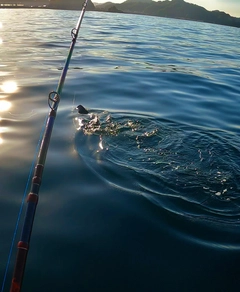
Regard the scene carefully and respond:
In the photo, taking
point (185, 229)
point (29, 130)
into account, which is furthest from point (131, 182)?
point (29, 130)

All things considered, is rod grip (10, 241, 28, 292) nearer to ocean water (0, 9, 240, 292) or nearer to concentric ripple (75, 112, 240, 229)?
ocean water (0, 9, 240, 292)

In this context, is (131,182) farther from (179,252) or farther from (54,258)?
(54,258)

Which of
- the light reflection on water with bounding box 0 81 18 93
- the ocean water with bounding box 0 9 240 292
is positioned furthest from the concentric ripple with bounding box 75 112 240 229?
the light reflection on water with bounding box 0 81 18 93

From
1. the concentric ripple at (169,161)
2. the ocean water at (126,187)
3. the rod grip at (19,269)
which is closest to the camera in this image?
the rod grip at (19,269)

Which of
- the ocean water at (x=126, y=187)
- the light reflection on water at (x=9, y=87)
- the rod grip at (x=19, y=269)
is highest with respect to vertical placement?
the light reflection on water at (x=9, y=87)

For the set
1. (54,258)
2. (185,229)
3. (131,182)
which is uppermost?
(131,182)

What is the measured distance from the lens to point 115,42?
20.1 m

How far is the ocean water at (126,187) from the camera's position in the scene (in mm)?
3248

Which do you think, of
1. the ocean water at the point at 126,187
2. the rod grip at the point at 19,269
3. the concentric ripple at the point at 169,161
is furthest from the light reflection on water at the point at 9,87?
the rod grip at the point at 19,269

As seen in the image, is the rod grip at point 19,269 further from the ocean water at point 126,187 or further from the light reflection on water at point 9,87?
the light reflection on water at point 9,87

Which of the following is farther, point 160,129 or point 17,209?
point 160,129

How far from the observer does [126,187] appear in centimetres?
459

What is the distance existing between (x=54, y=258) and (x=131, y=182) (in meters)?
1.72

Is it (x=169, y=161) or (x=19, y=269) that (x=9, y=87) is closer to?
(x=169, y=161)
